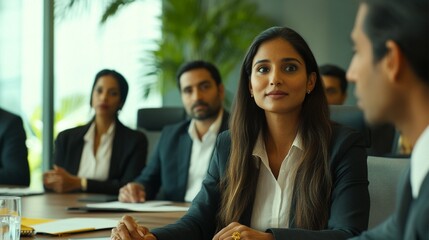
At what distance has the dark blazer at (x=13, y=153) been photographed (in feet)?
15.2

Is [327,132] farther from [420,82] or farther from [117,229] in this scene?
[420,82]

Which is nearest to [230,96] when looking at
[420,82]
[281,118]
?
[281,118]

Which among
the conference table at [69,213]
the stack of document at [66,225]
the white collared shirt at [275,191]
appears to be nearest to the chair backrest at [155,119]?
the conference table at [69,213]

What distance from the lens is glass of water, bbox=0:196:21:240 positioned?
7.09 ft

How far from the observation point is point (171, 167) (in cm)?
447

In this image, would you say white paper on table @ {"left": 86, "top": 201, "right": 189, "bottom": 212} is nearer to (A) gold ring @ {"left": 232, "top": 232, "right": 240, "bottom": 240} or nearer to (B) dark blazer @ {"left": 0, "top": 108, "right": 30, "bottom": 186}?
(A) gold ring @ {"left": 232, "top": 232, "right": 240, "bottom": 240}

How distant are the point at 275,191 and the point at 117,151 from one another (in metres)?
2.37

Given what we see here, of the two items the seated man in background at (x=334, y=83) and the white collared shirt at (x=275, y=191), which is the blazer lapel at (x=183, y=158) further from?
the white collared shirt at (x=275, y=191)

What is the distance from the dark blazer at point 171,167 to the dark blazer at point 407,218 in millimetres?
2842

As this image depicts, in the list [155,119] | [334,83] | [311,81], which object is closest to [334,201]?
[311,81]

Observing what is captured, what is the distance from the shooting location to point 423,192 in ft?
4.21

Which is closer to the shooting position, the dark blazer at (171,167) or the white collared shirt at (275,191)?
the white collared shirt at (275,191)

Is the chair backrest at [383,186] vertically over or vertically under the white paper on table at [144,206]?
over

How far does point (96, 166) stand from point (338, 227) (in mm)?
2731
